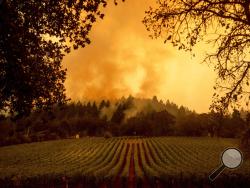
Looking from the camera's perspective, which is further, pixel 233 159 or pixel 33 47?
pixel 33 47

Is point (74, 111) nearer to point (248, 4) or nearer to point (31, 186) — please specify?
point (31, 186)

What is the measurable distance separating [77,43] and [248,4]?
20.9 feet

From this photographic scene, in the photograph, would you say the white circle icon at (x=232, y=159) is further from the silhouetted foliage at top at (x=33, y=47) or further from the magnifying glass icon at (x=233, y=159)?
the silhouetted foliage at top at (x=33, y=47)

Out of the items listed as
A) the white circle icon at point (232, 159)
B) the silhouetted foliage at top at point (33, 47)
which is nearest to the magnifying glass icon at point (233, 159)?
the white circle icon at point (232, 159)

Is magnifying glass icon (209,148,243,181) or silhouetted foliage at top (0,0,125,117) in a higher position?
silhouetted foliage at top (0,0,125,117)

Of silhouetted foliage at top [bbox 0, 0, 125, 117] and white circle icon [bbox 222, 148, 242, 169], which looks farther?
silhouetted foliage at top [bbox 0, 0, 125, 117]

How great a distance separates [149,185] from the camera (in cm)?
3556

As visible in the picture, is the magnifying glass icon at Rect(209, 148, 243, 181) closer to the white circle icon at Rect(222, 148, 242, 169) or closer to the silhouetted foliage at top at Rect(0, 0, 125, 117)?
the white circle icon at Rect(222, 148, 242, 169)

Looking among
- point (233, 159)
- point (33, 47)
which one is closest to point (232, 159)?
point (233, 159)

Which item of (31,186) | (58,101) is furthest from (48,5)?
(31,186)

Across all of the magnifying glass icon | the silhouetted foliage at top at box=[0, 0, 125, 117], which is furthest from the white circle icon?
the silhouetted foliage at top at box=[0, 0, 125, 117]

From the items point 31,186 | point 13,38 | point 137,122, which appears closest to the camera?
point 13,38

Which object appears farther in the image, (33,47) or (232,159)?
(33,47)

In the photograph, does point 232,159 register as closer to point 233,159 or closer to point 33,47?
point 233,159
